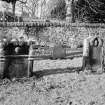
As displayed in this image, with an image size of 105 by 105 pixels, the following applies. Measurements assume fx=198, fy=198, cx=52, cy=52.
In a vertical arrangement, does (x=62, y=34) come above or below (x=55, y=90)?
above

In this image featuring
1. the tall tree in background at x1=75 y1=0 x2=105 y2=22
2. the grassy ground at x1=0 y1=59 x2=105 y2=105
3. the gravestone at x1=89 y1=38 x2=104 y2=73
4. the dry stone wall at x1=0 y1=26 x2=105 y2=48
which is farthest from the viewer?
the tall tree in background at x1=75 y1=0 x2=105 y2=22

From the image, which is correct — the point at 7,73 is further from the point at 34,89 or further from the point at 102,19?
the point at 102,19

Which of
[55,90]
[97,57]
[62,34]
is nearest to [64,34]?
[62,34]

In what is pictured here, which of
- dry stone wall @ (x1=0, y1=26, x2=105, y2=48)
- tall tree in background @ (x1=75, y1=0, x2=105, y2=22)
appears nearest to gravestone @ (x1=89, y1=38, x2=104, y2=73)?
dry stone wall @ (x1=0, y1=26, x2=105, y2=48)

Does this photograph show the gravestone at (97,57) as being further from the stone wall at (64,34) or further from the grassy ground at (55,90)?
the stone wall at (64,34)

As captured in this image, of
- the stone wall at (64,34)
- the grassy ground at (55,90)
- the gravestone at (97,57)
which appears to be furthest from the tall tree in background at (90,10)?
the grassy ground at (55,90)

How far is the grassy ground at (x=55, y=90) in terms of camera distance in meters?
4.20

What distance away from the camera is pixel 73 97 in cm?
442

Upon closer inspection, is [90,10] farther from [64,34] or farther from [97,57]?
[97,57]

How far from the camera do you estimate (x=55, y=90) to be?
482 cm

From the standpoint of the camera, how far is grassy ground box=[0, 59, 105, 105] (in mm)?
4196

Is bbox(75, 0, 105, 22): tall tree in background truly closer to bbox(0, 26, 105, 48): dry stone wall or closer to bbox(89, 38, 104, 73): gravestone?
bbox(0, 26, 105, 48): dry stone wall

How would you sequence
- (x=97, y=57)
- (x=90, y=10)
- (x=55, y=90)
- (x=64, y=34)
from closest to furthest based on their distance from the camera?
(x=55, y=90) < (x=97, y=57) < (x=64, y=34) < (x=90, y=10)

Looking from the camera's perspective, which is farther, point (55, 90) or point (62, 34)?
point (62, 34)
